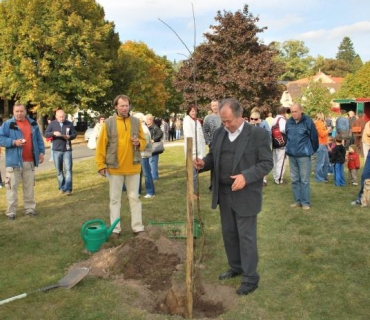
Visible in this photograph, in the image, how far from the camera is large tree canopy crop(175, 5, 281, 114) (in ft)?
105

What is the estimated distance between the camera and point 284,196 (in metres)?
9.10

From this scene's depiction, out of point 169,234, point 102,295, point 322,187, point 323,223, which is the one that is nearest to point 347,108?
point 322,187

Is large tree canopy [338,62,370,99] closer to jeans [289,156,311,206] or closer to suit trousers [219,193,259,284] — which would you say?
jeans [289,156,311,206]

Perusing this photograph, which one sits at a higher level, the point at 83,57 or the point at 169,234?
the point at 83,57

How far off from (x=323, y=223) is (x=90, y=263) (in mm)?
4069

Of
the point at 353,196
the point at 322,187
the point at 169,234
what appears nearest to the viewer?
the point at 169,234

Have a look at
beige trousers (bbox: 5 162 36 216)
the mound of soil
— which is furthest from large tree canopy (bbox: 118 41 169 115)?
the mound of soil

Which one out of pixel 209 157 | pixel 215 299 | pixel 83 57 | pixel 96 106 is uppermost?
pixel 83 57

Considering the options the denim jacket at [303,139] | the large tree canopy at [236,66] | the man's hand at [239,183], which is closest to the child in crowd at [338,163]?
the denim jacket at [303,139]

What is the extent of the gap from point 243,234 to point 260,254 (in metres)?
1.40

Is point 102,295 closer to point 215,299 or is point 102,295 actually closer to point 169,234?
point 215,299

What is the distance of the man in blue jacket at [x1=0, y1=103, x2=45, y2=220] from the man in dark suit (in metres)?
4.32

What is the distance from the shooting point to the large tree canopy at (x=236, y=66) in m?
32.2

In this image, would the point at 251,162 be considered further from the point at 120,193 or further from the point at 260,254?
the point at 120,193
